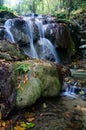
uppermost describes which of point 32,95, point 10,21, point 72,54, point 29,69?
point 10,21

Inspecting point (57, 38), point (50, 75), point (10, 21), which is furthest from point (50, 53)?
point (50, 75)

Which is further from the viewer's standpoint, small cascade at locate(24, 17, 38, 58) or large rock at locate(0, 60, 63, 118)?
small cascade at locate(24, 17, 38, 58)

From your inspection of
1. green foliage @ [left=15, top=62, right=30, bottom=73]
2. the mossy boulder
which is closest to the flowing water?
the mossy boulder

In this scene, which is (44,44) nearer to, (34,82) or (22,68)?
(22,68)

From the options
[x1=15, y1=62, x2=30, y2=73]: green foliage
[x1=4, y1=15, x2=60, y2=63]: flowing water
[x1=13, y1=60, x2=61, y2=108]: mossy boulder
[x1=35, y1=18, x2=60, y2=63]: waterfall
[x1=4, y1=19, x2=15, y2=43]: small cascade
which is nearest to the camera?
[x1=13, y1=60, x2=61, y2=108]: mossy boulder

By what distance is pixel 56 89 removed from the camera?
667 cm

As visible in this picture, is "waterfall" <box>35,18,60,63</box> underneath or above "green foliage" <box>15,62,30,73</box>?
underneath

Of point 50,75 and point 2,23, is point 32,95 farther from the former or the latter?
point 2,23

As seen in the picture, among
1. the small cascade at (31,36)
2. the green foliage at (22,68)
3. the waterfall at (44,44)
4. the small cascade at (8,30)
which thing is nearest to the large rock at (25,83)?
the green foliage at (22,68)

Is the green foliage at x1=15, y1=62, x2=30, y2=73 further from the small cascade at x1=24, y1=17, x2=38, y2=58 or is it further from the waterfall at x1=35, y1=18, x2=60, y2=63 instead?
the waterfall at x1=35, y1=18, x2=60, y2=63

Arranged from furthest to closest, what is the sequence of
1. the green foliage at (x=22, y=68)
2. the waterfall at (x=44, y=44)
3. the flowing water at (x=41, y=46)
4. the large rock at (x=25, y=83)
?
the waterfall at (x=44, y=44)
the flowing water at (x=41, y=46)
the green foliage at (x=22, y=68)
the large rock at (x=25, y=83)

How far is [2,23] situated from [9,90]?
31.7 feet

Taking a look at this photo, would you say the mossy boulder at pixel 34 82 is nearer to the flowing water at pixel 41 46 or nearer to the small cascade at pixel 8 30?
the small cascade at pixel 8 30

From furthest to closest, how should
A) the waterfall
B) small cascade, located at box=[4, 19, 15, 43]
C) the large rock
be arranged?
the waterfall
small cascade, located at box=[4, 19, 15, 43]
the large rock
